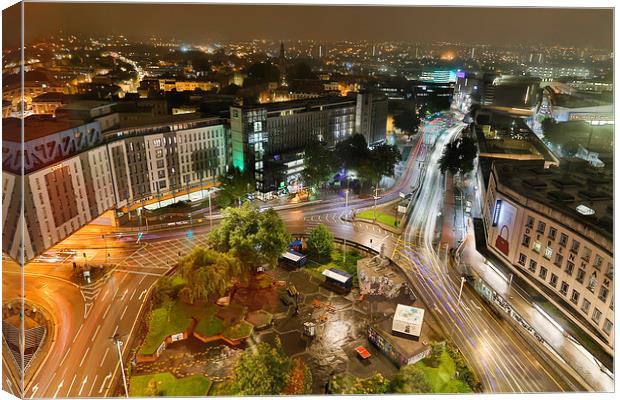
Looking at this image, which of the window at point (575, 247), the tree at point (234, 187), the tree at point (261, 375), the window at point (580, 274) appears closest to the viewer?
the tree at point (261, 375)

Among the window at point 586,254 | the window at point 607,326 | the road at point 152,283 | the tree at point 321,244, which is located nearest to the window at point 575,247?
the window at point 586,254

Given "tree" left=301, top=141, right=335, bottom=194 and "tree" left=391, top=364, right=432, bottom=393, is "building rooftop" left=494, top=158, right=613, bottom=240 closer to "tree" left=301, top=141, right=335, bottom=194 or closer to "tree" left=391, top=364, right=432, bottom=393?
"tree" left=391, top=364, right=432, bottom=393

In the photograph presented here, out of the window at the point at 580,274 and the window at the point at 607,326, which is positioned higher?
the window at the point at 580,274

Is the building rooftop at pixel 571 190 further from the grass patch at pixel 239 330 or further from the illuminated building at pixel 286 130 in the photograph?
the illuminated building at pixel 286 130

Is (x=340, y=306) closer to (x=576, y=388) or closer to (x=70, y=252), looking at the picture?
(x=576, y=388)

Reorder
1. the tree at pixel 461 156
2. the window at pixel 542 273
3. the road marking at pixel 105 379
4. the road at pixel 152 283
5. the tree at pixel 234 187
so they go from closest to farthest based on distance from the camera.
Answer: the road marking at pixel 105 379
the road at pixel 152 283
the window at pixel 542 273
the tree at pixel 234 187
the tree at pixel 461 156

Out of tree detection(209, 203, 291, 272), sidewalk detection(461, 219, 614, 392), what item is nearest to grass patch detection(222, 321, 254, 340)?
tree detection(209, 203, 291, 272)

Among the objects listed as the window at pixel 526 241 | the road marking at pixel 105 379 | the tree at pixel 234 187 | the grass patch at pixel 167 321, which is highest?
the window at pixel 526 241

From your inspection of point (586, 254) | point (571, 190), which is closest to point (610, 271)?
point (586, 254)
